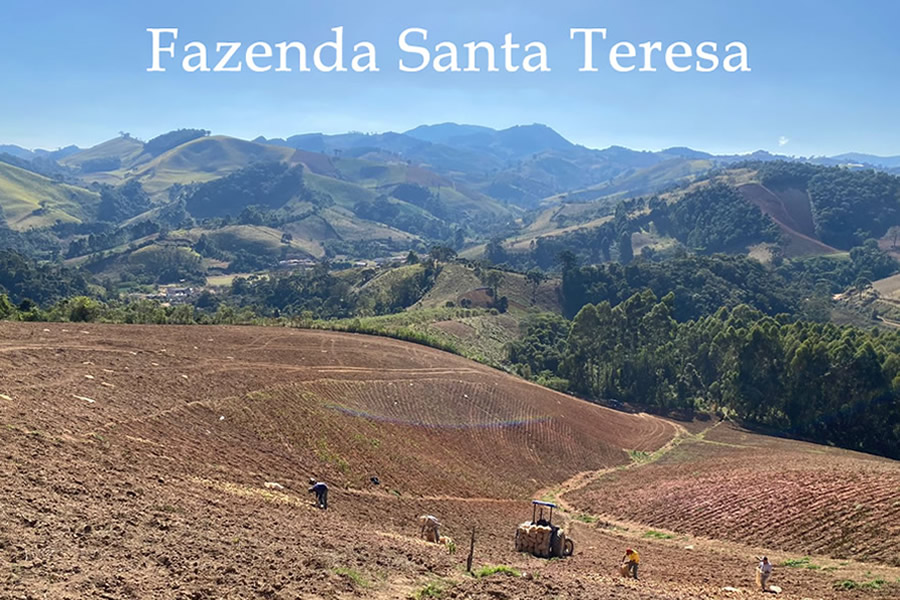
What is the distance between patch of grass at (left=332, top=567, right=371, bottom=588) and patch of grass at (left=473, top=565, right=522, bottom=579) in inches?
136

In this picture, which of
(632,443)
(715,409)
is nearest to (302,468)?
(632,443)

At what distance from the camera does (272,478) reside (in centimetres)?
2486

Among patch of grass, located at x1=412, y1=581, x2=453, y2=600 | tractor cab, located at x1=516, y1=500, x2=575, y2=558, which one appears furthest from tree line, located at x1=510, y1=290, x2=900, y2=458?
patch of grass, located at x1=412, y1=581, x2=453, y2=600

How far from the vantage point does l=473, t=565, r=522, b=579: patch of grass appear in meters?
18.0

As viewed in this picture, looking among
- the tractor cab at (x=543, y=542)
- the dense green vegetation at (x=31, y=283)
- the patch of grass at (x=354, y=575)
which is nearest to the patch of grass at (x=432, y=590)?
the patch of grass at (x=354, y=575)

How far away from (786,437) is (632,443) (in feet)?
70.1

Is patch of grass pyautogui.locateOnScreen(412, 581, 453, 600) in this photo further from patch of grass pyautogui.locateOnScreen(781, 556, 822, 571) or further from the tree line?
the tree line

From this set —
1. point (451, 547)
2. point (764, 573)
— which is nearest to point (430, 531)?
point (451, 547)

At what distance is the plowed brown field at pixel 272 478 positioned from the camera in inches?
589

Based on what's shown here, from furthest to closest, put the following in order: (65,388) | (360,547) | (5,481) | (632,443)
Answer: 1. (632,443)
2. (65,388)
3. (360,547)
4. (5,481)

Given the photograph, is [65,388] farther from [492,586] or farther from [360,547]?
[492,586]

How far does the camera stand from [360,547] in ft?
60.6

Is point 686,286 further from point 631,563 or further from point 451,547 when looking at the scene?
point 451,547

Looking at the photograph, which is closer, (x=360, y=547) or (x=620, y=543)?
(x=360, y=547)
